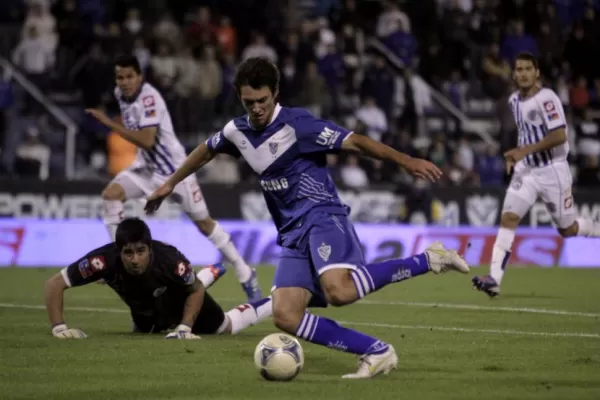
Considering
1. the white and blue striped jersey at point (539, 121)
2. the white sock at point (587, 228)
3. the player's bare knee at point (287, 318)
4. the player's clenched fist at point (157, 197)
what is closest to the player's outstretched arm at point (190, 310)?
the player's clenched fist at point (157, 197)

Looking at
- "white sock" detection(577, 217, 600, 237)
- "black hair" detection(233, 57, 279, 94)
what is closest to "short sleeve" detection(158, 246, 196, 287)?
"black hair" detection(233, 57, 279, 94)

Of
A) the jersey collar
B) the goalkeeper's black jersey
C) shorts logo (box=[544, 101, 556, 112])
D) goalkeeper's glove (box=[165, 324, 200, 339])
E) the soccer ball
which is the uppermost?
the jersey collar

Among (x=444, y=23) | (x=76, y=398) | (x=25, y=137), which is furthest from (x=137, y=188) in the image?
(x=444, y=23)

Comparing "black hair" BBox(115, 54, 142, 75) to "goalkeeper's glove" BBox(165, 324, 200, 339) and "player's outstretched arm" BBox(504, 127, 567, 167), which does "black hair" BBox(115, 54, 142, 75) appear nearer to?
"player's outstretched arm" BBox(504, 127, 567, 167)

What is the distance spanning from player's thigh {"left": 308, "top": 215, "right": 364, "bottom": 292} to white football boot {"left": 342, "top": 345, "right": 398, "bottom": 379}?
0.53 m

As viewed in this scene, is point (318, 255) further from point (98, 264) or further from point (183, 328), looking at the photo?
point (98, 264)

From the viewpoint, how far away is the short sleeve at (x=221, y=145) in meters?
9.21

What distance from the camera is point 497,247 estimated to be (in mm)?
14344

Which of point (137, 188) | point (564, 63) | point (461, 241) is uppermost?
point (564, 63)

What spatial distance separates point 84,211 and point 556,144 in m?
9.69

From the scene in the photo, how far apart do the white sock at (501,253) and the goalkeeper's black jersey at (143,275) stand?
4.83 metres

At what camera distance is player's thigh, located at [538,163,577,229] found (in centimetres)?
1464

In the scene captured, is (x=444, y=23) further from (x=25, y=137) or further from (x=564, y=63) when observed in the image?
(x=25, y=137)

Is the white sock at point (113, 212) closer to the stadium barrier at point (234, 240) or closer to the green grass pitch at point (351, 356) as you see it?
the green grass pitch at point (351, 356)
